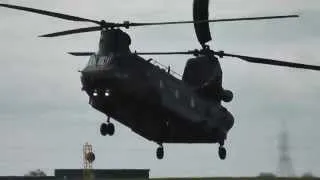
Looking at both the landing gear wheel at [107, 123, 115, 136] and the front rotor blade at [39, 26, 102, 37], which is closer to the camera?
the front rotor blade at [39, 26, 102, 37]

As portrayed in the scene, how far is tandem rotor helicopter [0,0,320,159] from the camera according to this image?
51250mm

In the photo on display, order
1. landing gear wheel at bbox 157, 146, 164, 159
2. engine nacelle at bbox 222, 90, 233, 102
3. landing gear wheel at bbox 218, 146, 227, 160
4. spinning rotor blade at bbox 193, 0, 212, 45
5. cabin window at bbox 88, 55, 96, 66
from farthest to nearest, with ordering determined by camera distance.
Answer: landing gear wheel at bbox 218, 146, 227, 160
engine nacelle at bbox 222, 90, 233, 102
spinning rotor blade at bbox 193, 0, 212, 45
landing gear wheel at bbox 157, 146, 164, 159
cabin window at bbox 88, 55, 96, 66

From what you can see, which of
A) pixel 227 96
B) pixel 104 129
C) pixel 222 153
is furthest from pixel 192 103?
pixel 222 153

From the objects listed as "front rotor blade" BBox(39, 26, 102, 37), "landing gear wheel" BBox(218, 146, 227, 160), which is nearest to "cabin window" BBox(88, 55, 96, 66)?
"front rotor blade" BBox(39, 26, 102, 37)

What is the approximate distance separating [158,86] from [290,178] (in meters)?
27.1

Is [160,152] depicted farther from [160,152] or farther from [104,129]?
[104,129]

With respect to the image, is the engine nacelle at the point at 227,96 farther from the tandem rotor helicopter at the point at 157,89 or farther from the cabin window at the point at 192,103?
the cabin window at the point at 192,103

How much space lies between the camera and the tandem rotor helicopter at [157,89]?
51250mm

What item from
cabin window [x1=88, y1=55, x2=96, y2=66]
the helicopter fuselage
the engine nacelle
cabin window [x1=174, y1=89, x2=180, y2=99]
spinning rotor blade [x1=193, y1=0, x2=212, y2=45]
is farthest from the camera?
the engine nacelle

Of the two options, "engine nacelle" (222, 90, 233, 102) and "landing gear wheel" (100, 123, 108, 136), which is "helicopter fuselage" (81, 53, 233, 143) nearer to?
"landing gear wheel" (100, 123, 108, 136)

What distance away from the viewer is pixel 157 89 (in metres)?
53.7

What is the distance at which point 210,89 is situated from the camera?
Result: 2368 inches

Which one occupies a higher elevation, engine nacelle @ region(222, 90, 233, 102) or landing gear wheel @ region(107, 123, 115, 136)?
engine nacelle @ region(222, 90, 233, 102)

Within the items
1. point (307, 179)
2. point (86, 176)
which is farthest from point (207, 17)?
point (86, 176)
